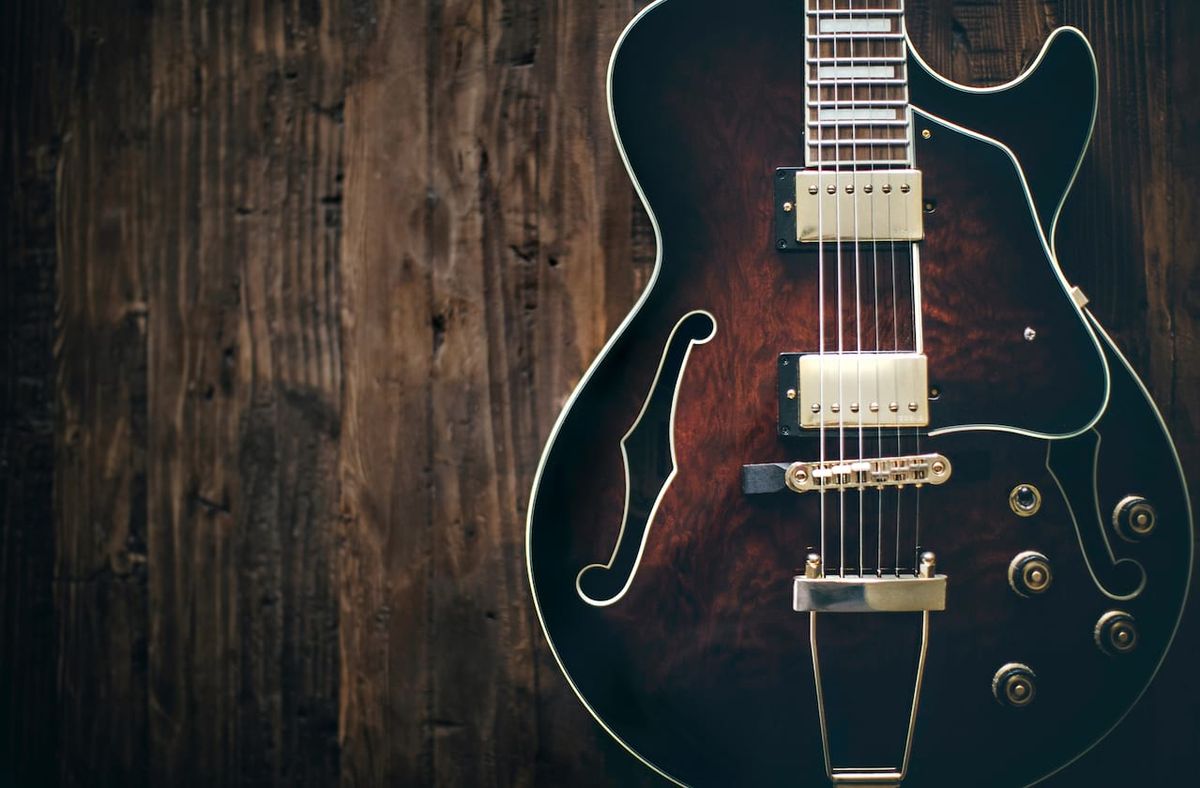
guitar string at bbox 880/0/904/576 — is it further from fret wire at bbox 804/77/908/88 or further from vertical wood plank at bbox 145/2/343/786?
vertical wood plank at bbox 145/2/343/786

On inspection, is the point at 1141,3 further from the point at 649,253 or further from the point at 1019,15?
the point at 649,253

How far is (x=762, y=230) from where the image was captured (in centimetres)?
75

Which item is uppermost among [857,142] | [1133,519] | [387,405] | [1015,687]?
[857,142]

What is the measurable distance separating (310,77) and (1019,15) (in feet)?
2.62

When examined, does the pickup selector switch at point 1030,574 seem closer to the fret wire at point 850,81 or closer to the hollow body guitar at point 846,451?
the hollow body guitar at point 846,451

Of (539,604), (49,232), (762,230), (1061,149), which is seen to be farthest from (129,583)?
(1061,149)

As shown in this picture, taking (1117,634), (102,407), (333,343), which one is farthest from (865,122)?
(102,407)

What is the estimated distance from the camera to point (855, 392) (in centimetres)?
73

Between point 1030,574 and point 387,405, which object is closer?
point 1030,574

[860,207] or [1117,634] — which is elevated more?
[860,207]

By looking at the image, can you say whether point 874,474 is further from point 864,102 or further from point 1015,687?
point 864,102

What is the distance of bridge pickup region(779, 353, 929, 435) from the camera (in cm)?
73

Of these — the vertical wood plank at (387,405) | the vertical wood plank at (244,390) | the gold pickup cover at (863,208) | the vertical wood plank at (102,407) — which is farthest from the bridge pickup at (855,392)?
the vertical wood plank at (102,407)

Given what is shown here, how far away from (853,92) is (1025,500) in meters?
0.39
